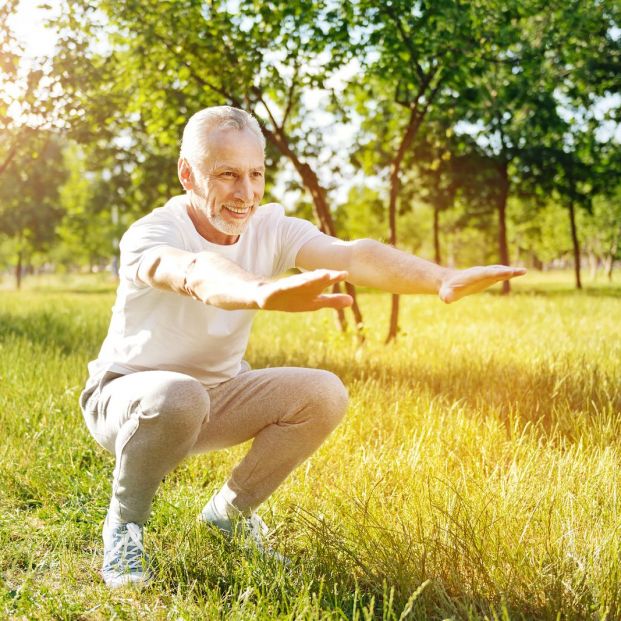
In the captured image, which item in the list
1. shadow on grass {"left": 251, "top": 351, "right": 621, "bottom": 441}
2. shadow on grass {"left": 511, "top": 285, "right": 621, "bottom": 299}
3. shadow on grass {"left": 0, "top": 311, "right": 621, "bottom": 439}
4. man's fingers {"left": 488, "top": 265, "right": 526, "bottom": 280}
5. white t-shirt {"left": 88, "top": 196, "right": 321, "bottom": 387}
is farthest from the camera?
shadow on grass {"left": 511, "top": 285, "right": 621, "bottom": 299}

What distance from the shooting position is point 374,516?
2.92 metres

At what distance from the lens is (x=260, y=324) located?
10633 mm

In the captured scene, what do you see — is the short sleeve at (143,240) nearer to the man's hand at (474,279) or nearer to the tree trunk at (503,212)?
the man's hand at (474,279)

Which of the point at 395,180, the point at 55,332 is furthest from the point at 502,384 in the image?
the point at 55,332

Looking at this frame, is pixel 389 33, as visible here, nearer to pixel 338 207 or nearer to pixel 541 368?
pixel 541 368

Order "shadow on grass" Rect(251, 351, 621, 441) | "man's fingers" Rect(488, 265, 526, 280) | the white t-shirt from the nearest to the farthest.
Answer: "man's fingers" Rect(488, 265, 526, 280) < the white t-shirt < "shadow on grass" Rect(251, 351, 621, 441)

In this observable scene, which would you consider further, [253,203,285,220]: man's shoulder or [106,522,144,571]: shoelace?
[253,203,285,220]: man's shoulder

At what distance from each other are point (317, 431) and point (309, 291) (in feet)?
4.16

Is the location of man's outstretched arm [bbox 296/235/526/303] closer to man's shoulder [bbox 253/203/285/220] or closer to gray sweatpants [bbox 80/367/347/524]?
man's shoulder [bbox 253/203/285/220]

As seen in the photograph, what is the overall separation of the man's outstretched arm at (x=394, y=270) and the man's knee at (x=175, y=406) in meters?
0.72

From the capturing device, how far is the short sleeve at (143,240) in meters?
2.37

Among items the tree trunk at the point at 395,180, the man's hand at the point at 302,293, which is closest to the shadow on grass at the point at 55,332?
the tree trunk at the point at 395,180

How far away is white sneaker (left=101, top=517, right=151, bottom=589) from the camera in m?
2.57

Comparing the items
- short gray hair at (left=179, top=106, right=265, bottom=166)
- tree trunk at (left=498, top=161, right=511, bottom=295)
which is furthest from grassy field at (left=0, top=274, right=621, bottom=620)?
tree trunk at (left=498, top=161, right=511, bottom=295)
